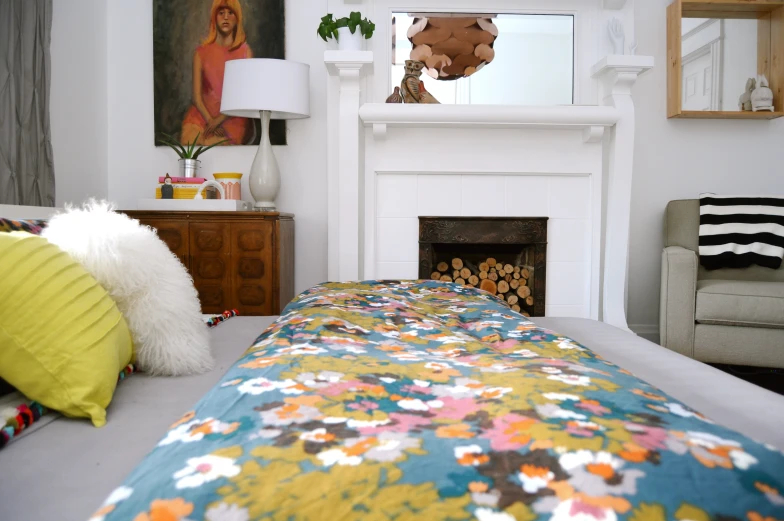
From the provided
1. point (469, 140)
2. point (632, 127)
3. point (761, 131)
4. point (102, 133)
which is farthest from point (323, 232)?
point (761, 131)

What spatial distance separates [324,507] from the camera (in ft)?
1.76

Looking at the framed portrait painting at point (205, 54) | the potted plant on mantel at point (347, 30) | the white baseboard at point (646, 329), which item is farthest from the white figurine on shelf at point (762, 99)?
the framed portrait painting at point (205, 54)

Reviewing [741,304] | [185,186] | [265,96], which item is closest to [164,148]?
[185,186]

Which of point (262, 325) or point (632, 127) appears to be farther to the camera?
point (632, 127)

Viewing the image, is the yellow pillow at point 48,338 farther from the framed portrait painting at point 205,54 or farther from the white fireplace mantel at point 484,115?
the framed portrait painting at point 205,54

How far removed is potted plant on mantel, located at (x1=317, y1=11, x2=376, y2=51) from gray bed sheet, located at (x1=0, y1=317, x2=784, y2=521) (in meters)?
2.26

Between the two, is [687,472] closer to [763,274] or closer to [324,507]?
[324,507]

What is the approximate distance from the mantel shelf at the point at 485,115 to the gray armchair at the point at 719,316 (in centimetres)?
80

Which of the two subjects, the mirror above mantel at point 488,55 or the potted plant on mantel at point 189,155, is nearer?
the potted plant on mantel at point 189,155

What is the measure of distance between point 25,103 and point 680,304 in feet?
10.2

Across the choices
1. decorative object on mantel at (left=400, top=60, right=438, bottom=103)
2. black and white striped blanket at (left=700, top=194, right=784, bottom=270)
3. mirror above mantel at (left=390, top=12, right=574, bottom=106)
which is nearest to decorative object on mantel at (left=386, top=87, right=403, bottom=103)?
decorative object on mantel at (left=400, top=60, right=438, bottom=103)

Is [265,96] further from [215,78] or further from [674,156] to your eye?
[674,156]

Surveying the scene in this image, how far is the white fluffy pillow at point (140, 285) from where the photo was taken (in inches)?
43.4

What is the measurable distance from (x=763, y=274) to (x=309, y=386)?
122 inches
